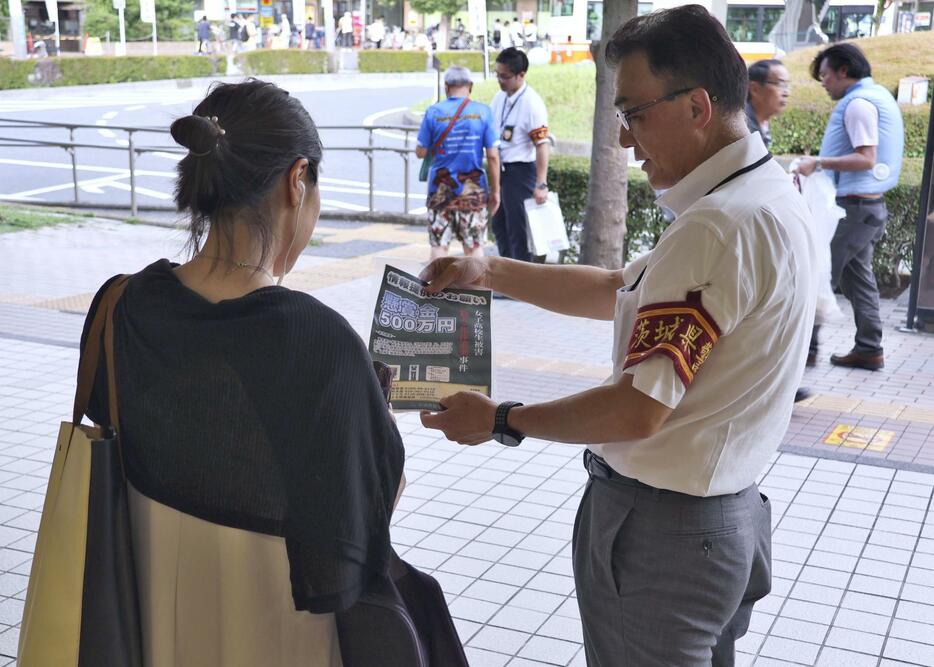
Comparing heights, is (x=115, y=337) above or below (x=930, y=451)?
above

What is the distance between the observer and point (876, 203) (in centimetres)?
687

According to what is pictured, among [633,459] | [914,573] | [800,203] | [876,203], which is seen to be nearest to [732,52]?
[800,203]

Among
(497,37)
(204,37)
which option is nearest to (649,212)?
(204,37)

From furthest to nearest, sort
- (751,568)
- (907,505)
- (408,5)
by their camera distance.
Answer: (408,5) → (907,505) → (751,568)

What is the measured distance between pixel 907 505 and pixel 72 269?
778 cm

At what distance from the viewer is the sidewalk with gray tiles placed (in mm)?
3596

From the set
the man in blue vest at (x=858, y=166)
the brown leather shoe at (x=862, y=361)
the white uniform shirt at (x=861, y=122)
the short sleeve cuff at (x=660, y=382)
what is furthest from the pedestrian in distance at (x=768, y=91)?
the short sleeve cuff at (x=660, y=382)

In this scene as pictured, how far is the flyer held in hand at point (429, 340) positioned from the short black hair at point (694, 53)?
2.06 ft

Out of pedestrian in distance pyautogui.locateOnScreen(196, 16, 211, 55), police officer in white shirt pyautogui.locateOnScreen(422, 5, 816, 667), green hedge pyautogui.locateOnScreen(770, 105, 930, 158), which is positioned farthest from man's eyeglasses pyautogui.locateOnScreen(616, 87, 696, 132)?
pedestrian in distance pyautogui.locateOnScreen(196, 16, 211, 55)

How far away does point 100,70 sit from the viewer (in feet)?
117

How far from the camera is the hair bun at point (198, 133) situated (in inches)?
67.2

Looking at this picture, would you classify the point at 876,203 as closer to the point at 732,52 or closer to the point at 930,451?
the point at 930,451

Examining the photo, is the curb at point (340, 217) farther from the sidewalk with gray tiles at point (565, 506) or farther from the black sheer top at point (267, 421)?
the black sheer top at point (267, 421)

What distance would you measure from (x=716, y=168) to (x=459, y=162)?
20.8 feet
